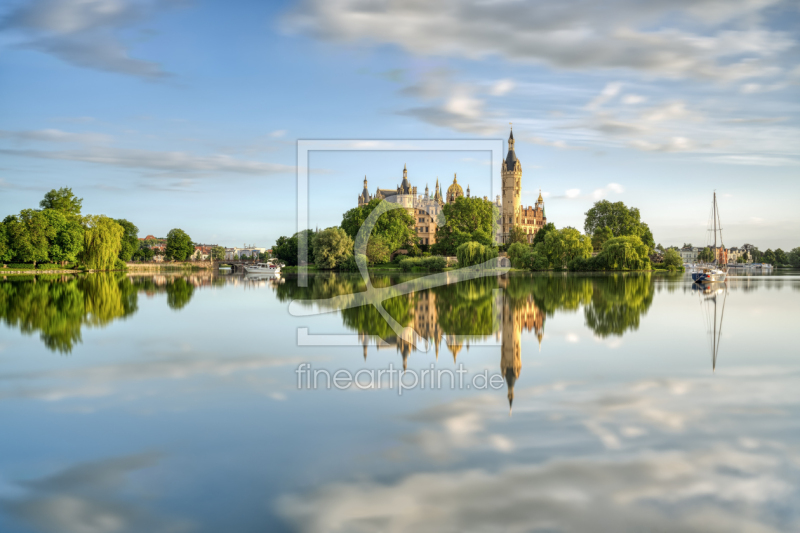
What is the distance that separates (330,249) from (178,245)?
6606 centimetres

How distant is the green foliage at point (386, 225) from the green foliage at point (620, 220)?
3073cm

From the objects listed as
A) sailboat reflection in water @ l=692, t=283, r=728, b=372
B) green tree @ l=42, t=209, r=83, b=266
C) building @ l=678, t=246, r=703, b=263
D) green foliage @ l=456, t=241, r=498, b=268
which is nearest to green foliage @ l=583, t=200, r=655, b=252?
green foliage @ l=456, t=241, r=498, b=268

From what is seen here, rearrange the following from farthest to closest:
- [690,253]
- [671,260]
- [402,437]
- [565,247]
Result: [690,253]
[671,260]
[565,247]
[402,437]

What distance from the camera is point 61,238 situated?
5869 cm

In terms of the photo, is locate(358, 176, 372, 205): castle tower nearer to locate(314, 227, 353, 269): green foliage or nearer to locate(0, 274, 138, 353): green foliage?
locate(314, 227, 353, 269): green foliage

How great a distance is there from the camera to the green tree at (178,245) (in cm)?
11981

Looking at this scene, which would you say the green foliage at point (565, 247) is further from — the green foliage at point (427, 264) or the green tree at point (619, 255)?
the green foliage at point (427, 264)

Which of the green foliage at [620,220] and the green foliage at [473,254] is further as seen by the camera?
the green foliage at [620,220]

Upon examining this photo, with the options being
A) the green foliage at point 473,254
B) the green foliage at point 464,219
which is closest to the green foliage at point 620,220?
the green foliage at point 464,219

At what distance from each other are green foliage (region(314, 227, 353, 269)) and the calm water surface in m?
51.0

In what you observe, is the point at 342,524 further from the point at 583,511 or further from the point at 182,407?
the point at 182,407

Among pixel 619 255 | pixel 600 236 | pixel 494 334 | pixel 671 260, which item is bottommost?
pixel 494 334

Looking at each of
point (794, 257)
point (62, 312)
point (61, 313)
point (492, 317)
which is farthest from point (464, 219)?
point (794, 257)

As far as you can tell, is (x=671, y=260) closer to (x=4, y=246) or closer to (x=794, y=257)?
(x=4, y=246)
